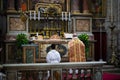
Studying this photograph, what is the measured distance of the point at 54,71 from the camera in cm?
720

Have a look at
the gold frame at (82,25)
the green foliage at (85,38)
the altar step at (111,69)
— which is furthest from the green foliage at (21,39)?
the altar step at (111,69)

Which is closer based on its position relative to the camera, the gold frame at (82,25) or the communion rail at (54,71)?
the communion rail at (54,71)

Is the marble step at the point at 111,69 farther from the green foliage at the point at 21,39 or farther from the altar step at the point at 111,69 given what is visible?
the green foliage at the point at 21,39

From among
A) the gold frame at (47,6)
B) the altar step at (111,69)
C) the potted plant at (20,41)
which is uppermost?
the gold frame at (47,6)

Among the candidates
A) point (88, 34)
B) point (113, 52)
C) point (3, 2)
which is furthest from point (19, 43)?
point (113, 52)

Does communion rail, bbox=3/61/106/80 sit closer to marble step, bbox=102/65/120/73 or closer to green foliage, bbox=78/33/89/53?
marble step, bbox=102/65/120/73

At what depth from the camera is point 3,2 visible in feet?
47.8

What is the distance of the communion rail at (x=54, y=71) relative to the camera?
6906mm

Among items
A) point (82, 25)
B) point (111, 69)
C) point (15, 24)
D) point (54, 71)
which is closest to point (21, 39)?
point (15, 24)

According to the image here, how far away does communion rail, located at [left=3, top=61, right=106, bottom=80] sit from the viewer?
6.91m

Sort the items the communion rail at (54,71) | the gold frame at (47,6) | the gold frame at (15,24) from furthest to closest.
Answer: the gold frame at (47,6), the gold frame at (15,24), the communion rail at (54,71)

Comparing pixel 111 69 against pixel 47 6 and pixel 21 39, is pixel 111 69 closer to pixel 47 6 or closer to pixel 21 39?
pixel 21 39

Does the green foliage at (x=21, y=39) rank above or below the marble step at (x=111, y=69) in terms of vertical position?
above

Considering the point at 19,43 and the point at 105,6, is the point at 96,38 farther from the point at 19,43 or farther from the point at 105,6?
the point at 19,43
